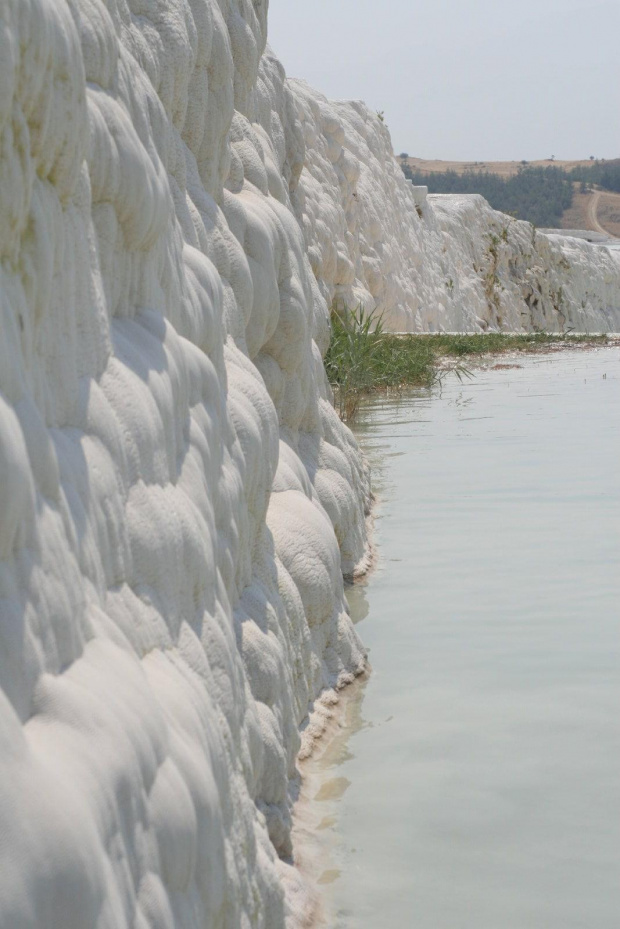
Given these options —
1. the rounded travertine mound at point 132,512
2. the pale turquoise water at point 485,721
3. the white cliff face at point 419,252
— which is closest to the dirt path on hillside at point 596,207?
the white cliff face at point 419,252

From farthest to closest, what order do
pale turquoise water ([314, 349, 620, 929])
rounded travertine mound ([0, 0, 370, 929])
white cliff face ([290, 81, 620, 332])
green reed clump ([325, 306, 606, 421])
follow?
white cliff face ([290, 81, 620, 332]), green reed clump ([325, 306, 606, 421]), pale turquoise water ([314, 349, 620, 929]), rounded travertine mound ([0, 0, 370, 929])

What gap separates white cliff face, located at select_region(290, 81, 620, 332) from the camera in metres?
16.0

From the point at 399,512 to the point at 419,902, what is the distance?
3886 mm

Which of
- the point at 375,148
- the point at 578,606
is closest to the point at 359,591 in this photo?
the point at 578,606

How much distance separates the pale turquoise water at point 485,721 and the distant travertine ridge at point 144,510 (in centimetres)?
19

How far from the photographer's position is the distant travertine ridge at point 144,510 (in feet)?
3.99

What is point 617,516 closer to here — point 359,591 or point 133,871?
point 359,591

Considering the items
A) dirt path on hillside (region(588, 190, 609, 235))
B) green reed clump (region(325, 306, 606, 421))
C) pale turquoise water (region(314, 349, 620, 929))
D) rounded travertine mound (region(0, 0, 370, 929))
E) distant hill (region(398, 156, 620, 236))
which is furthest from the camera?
distant hill (region(398, 156, 620, 236))

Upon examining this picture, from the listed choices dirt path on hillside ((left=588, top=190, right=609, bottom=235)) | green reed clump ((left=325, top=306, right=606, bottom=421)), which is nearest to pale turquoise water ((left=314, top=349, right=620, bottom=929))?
green reed clump ((left=325, top=306, right=606, bottom=421))

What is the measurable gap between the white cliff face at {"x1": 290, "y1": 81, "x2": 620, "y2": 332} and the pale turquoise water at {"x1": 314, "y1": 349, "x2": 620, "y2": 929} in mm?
2040

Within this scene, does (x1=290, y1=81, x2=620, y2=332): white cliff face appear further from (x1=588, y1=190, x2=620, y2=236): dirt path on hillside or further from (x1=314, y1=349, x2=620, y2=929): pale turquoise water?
(x1=588, y1=190, x2=620, y2=236): dirt path on hillside

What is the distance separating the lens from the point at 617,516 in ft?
18.7

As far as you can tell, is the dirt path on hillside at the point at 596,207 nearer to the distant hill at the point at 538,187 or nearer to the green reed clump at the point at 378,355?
the distant hill at the point at 538,187

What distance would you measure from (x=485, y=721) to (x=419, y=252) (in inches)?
900
